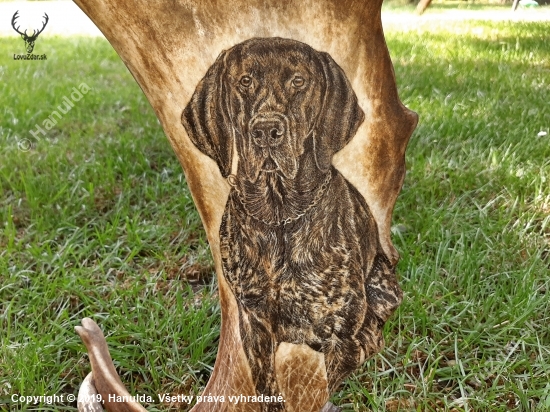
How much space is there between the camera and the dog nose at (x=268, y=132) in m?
1.00

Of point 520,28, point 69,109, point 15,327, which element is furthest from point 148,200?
point 520,28

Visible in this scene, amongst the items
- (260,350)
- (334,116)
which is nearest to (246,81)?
(334,116)

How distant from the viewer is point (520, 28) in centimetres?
546

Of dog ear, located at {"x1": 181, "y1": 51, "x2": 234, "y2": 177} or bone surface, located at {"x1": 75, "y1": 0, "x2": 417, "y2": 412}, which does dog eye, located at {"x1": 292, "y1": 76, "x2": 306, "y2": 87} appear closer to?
bone surface, located at {"x1": 75, "y1": 0, "x2": 417, "y2": 412}

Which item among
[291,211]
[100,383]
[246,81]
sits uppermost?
[246,81]

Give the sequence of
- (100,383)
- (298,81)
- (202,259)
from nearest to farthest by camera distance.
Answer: (298,81) < (100,383) < (202,259)

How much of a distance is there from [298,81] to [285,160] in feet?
0.50

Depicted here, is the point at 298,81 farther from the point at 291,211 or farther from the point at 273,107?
the point at 291,211

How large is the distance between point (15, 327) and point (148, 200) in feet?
2.81

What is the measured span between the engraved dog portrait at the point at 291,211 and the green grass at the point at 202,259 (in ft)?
1.33

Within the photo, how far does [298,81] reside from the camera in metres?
1.00

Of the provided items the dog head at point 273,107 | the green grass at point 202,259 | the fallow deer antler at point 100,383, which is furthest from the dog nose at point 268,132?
the green grass at point 202,259

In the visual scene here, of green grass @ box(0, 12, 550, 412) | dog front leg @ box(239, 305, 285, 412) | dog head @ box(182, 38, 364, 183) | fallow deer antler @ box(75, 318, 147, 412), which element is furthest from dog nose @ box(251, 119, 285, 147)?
green grass @ box(0, 12, 550, 412)

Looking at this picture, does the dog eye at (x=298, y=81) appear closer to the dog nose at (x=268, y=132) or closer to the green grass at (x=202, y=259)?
the dog nose at (x=268, y=132)
